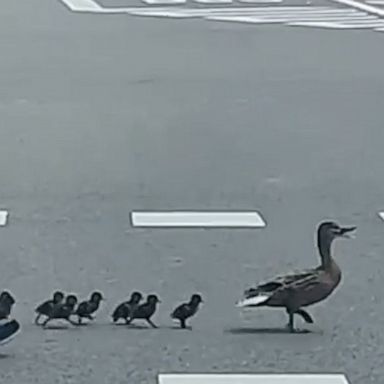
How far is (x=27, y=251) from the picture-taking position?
32.7 ft

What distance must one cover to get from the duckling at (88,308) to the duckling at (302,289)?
0.67 metres

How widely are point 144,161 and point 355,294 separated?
470cm

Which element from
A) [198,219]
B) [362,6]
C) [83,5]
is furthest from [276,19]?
[198,219]

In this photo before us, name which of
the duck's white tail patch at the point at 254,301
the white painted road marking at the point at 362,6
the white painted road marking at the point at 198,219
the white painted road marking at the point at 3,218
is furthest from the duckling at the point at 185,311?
the white painted road marking at the point at 362,6

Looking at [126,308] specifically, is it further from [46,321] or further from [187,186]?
[187,186]

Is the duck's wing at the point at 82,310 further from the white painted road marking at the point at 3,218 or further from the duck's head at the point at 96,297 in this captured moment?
the white painted road marking at the point at 3,218

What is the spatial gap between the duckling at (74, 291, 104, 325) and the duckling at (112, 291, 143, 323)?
10 cm

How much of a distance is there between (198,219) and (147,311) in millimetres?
3038

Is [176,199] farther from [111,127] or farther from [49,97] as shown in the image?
[49,97]

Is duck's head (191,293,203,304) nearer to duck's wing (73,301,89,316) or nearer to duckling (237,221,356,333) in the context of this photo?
duckling (237,221,356,333)

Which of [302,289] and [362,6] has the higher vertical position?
[302,289]

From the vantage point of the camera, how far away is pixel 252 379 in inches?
289

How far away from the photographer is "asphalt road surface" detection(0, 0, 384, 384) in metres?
7.87

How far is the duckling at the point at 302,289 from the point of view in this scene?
798 centimetres
